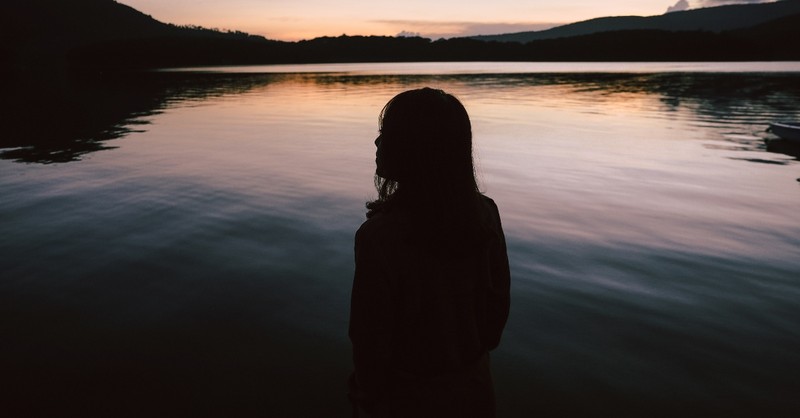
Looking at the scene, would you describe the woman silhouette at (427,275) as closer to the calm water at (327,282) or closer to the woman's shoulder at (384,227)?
the woman's shoulder at (384,227)

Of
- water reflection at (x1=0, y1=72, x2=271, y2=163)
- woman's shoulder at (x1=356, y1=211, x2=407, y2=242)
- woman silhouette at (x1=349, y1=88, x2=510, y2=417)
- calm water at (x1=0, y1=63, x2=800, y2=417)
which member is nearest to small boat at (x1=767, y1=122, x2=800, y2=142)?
calm water at (x1=0, y1=63, x2=800, y2=417)

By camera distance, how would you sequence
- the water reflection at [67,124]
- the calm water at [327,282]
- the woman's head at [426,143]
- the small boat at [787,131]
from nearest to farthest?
the woman's head at [426,143]
the calm water at [327,282]
the small boat at [787,131]
the water reflection at [67,124]

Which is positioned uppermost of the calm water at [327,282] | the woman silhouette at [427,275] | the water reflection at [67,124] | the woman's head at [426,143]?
the woman's head at [426,143]

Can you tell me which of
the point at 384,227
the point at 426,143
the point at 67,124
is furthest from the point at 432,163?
the point at 67,124

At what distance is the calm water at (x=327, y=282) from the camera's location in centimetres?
486

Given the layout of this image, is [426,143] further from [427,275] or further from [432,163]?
[427,275]

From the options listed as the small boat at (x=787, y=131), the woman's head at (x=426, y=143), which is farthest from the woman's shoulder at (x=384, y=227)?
the small boat at (x=787, y=131)

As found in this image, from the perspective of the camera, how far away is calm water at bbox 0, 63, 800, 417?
486 centimetres

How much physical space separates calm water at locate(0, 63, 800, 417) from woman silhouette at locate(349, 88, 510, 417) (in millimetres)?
2693

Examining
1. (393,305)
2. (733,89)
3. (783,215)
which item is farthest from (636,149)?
(733,89)

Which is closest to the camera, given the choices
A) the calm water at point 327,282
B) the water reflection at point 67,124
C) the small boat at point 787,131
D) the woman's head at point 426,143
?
the woman's head at point 426,143

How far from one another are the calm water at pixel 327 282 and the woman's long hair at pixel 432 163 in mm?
3311

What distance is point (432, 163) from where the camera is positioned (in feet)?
6.15

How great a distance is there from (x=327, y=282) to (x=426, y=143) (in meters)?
5.87
